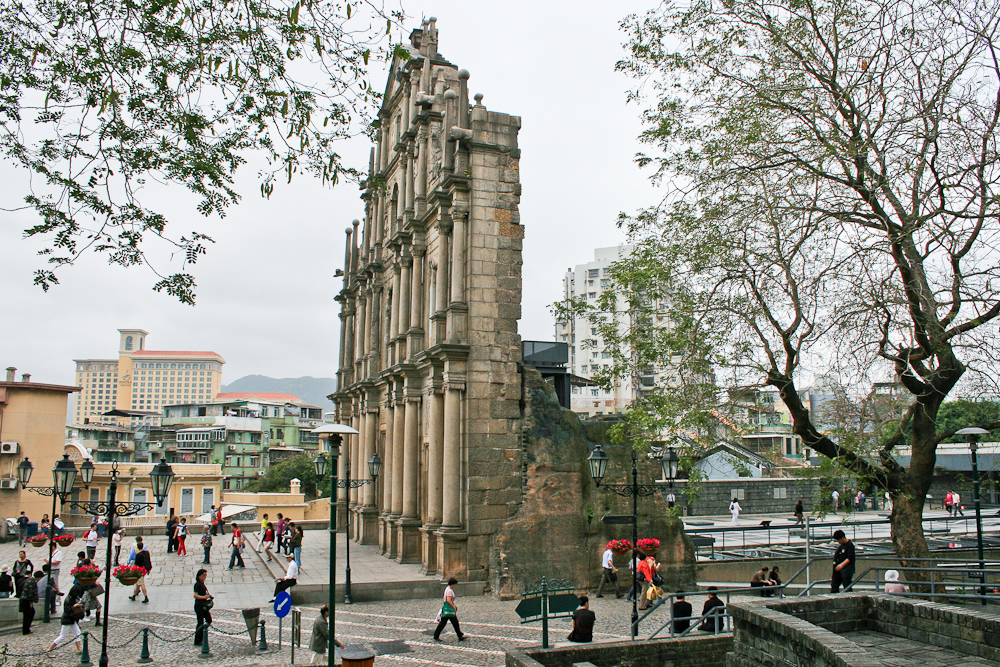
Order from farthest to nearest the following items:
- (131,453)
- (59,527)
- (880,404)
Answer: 1. (131,453)
2. (59,527)
3. (880,404)

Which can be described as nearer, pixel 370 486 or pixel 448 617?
pixel 448 617

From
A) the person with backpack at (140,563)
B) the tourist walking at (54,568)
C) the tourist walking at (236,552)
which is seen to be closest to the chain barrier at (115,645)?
the tourist walking at (54,568)

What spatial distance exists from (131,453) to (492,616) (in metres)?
74.6

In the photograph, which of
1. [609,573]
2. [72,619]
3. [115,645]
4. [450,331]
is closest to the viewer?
[72,619]

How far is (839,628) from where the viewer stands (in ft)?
37.8

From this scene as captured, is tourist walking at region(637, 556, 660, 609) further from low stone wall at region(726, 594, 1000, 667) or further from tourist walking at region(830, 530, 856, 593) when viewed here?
low stone wall at region(726, 594, 1000, 667)

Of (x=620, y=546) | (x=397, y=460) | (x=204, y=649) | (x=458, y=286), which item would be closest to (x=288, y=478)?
(x=397, y=460)

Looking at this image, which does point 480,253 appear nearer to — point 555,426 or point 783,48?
point 555,426

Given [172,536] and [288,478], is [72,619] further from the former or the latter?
[288,478]

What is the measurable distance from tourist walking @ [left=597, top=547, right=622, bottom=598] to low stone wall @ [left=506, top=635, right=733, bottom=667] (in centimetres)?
638

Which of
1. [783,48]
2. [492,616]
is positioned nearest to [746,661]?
[492,616]

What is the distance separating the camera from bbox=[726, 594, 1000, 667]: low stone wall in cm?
889

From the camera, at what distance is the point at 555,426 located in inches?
865

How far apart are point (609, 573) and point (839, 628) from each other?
8638 millimetres
